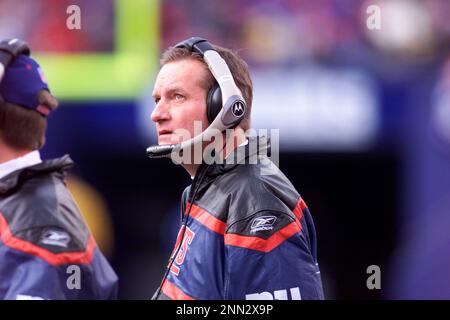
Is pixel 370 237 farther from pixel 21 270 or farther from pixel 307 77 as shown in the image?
pixel 21 270

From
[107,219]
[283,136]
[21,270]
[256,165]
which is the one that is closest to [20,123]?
[21,270]

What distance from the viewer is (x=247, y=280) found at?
267 centimetres

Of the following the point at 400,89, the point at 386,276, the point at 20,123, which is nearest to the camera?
the point at 20,123

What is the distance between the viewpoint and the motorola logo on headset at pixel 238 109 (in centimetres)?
288

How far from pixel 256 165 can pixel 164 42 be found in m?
5.83

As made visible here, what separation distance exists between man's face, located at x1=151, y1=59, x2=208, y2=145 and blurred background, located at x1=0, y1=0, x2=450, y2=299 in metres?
4.67

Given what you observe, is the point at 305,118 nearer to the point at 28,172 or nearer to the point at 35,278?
the point at 28,172

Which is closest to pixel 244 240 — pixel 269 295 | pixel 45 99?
pixel 269 295

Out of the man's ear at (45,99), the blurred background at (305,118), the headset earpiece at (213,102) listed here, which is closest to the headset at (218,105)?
the headset earpiece at (213,102)

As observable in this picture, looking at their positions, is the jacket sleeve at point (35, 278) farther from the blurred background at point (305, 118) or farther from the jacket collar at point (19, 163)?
the blurred background at point (305, 118)

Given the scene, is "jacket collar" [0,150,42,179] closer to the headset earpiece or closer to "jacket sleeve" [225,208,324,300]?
the headset earpiece

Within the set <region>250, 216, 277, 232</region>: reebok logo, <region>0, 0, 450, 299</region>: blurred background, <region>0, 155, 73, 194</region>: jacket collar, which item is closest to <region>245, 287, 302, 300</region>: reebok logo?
<region>250, 216, 277, 232</region>: reebok logo

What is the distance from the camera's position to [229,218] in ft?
9.00

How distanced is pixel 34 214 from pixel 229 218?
76 cm
